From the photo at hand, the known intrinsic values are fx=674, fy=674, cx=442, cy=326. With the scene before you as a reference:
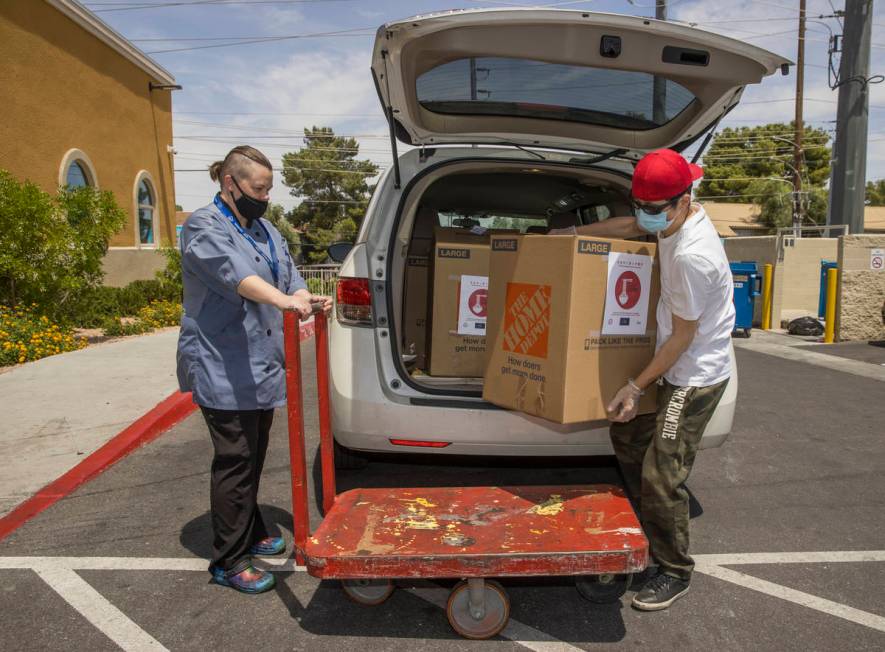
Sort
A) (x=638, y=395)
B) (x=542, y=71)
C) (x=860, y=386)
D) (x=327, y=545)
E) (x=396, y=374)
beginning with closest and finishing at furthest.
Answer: (x=327, y=545) → (x=638, y=395) → (x=542, y=71) → (x=396, y=374) → (x=860, y=386)

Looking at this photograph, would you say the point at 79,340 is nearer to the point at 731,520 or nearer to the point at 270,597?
the point at 270,597

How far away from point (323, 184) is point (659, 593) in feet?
169

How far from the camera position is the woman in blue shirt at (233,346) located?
106 inches

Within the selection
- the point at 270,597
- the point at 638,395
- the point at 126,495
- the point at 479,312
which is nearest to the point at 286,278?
the point at 479,312

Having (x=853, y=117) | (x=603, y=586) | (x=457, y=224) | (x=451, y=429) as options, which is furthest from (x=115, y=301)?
(x=853, y=117)

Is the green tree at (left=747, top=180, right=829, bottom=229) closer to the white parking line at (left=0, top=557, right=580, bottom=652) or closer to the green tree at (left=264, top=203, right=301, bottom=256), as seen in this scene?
the green tree at (left=264, top=203, right=301, bottom=256)

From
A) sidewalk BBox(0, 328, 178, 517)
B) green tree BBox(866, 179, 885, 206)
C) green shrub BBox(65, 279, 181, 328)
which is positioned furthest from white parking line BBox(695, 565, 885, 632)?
green tree BBox(866, 179, 885, 206)

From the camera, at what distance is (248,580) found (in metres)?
2.87

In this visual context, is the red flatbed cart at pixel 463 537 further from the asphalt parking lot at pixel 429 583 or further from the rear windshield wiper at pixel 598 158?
the rear windshield wiper at pixel 598 158

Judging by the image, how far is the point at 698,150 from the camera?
11.6 feet

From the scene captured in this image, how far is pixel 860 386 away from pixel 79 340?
32.3ft

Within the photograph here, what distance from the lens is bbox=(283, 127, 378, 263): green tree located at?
169 feet

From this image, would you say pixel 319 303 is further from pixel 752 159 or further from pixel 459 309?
pixel 752 159

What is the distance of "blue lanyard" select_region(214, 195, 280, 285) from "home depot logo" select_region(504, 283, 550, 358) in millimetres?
1045
